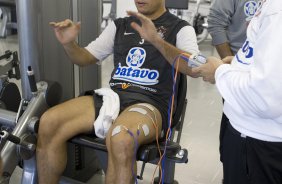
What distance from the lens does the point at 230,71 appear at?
1019 millimetres

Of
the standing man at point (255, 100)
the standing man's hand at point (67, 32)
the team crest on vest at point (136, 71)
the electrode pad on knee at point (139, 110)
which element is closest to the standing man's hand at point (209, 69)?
the standing man at point (255, 100)

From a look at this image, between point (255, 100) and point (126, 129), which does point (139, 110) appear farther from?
point (255, 100)

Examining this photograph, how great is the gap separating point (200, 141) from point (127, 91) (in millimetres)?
1245

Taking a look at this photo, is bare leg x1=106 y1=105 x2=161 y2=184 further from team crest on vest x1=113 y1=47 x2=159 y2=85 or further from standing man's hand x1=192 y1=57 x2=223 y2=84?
standing man's hand x1=192 y1=57 x2=223 y2=84

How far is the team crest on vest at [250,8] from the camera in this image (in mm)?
1827

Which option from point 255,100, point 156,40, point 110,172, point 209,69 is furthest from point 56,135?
point 255,100

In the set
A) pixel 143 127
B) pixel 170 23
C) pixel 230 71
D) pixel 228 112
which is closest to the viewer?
pixel 230 71

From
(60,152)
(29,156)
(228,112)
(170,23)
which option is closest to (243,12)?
(170,23)

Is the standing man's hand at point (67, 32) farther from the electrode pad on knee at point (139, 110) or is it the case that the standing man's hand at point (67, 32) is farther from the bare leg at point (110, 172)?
the bare leg at point (110, 172)

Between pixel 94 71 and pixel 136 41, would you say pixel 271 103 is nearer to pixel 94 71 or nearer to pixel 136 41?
pixel 136 41

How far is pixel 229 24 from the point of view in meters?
1.97

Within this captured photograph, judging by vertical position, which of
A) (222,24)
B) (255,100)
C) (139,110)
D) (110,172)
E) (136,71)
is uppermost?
(222,24)

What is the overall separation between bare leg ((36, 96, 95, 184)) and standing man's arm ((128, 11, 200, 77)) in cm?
44

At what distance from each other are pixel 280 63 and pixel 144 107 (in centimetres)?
83
